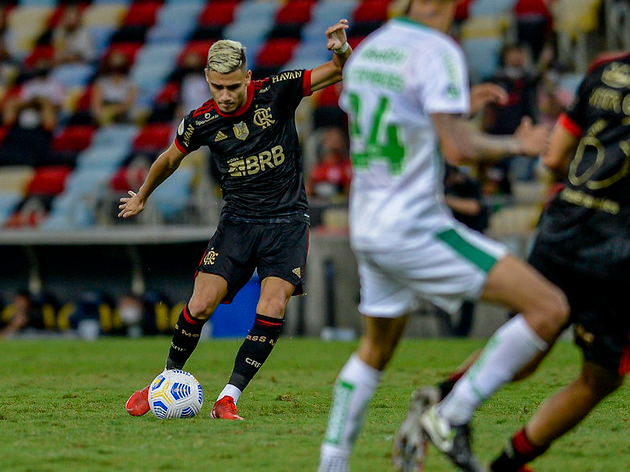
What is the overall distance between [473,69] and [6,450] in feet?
43.7

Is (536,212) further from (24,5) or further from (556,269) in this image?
(24,5)

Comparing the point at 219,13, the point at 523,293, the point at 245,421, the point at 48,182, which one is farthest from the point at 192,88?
the point at 523,293

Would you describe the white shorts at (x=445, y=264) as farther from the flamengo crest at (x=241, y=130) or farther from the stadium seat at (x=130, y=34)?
the stadium seat at (x=130, y=34)

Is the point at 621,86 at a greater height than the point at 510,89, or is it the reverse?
the point at 621,86

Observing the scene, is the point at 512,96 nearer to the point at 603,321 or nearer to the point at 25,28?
the point at 603,321

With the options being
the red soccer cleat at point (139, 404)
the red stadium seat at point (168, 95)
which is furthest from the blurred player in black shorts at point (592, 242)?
the red stadium seat at point (168, 95)

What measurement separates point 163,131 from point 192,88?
39.1 inches

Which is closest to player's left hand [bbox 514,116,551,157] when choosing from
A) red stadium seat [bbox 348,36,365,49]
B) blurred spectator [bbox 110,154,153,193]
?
blurred spectator [bbox 110,154,153,193]

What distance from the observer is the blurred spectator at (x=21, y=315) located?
16.7m

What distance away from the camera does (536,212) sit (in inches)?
594

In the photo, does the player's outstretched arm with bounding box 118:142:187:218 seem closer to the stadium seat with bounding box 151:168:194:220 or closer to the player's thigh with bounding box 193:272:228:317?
the player's thigh with bounding box 193:272:228:317

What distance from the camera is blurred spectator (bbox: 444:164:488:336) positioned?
1387 centimetres

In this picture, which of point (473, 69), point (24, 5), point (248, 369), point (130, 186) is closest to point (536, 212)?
point (473, 69)

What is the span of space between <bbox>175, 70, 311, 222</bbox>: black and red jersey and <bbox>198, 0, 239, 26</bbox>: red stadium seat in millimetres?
15436
